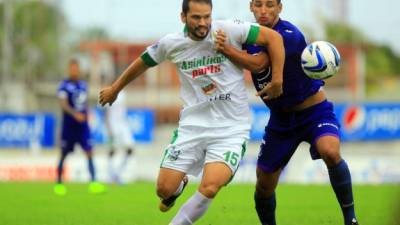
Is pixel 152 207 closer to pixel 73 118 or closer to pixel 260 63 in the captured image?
pixel 73 118

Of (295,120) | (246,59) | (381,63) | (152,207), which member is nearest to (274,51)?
(246,59)

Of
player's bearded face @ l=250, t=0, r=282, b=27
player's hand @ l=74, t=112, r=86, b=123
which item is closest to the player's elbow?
player's bearded face @ l=250, t=0, r=282, b=27

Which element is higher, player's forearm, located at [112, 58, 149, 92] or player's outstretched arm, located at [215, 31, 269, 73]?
player's outstretched arm, located at [215, 31, 269, 73]

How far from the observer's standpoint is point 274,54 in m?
8.95

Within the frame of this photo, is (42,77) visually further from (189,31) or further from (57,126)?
(189,31)

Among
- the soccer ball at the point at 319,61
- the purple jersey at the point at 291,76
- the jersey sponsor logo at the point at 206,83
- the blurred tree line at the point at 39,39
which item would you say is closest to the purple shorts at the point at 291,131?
the purple jersey at the point at 291,76

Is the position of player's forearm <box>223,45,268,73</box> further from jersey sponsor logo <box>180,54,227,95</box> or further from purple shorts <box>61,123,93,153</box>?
purple shorts <box>61,123,93,153</box>

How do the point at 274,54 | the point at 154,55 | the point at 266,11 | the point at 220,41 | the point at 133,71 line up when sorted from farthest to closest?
the point at 266,11
the point at 133,71
the point at 154,55
the point at 274,54
the point at 220,41

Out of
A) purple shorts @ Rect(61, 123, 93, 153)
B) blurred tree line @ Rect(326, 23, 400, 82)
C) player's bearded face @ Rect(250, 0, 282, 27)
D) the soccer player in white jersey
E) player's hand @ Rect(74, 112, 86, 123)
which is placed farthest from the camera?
blurred tree line @ Rect(326, 23, 400, 82)

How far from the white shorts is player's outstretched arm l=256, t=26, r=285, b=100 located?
0.53 metres

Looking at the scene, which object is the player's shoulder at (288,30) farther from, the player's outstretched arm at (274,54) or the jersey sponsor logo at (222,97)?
the jersey sponsor logo at (222,97)

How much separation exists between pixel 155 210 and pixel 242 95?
5.39 metres

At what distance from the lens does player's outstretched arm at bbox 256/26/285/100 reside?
894cm

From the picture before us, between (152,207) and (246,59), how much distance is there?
635 centimetres
